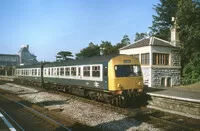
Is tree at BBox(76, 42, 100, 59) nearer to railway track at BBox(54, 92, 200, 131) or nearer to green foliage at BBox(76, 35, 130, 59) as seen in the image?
green foliage at BBox(76, 35, 130, 59)

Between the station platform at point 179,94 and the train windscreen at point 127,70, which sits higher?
the train windscreen at point 127,70

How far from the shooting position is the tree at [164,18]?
46812 millimetres

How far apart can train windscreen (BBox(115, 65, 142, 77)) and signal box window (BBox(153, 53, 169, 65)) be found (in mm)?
12469

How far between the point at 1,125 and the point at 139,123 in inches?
234

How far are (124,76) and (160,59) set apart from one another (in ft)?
47.2

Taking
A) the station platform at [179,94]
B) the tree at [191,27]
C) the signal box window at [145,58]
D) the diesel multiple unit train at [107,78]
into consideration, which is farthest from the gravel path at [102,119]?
the tree at [191,27]

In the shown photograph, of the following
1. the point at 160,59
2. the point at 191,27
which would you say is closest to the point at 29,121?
the point at 160,59

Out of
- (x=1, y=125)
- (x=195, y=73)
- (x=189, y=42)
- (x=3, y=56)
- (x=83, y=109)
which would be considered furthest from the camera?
(x=3, y=56)

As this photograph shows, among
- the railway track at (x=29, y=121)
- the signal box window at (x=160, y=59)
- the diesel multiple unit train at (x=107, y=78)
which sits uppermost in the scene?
the signal box window at (x=160, y=59)

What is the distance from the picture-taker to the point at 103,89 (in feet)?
49.3

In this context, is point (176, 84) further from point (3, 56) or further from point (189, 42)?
point (3, 56)

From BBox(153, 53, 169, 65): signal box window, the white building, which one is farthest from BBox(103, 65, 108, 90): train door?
BBox(153, 53, 169, 65): signal box window

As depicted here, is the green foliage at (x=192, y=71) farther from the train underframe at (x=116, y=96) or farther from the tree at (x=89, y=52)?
the tree at (x=89, y=52)

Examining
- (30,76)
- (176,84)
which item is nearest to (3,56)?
(30,76)
